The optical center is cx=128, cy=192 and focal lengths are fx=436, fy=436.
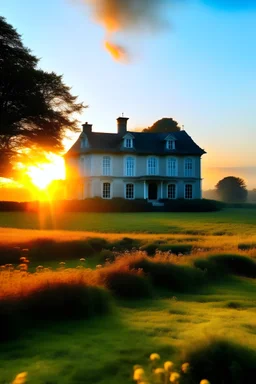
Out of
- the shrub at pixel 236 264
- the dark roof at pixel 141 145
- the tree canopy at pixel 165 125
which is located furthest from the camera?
the tree canopy at pixel 165 125

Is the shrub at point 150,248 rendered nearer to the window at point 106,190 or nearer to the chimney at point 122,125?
the window at point 106,190

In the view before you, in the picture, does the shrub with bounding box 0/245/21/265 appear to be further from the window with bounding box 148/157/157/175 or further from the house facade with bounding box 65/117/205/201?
the window with bounding box 148/157/157/175

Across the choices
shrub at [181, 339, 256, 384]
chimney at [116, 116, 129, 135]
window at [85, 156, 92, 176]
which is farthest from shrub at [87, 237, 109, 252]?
chimney at [116, 116, 129, 135]

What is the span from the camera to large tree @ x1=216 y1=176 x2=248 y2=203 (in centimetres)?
8675

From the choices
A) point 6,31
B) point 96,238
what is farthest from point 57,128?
point 96,238

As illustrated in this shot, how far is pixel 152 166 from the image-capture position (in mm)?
57094

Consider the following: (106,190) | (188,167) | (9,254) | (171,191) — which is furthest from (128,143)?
(9,254)

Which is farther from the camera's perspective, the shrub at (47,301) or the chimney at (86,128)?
the chimney at (86,128)

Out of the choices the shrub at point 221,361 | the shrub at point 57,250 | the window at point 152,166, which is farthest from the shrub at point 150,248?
the window at point 152,166

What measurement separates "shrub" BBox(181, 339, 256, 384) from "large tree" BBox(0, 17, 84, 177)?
29506mm

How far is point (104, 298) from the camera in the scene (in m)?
8.65

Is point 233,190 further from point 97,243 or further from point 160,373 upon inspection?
point 160,373

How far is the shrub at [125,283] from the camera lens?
9905 mm

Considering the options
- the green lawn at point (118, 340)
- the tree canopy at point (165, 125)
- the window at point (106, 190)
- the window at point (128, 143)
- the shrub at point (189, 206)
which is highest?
the tree canopy at point (165, 125)
